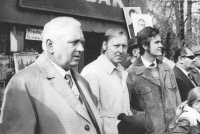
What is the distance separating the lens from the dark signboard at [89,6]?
18.2 ft

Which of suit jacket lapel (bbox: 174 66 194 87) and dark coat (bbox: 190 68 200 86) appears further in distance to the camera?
dark coat (bbox: 190 68 200 86)

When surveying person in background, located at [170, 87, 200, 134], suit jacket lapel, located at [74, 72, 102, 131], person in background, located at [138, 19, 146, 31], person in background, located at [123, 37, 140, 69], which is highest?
person in background, located at [138, 19, 146, 31]

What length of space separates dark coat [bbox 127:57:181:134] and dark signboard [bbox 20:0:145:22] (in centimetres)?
214

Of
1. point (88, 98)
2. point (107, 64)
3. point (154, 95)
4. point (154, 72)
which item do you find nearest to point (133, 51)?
point (154, 72)

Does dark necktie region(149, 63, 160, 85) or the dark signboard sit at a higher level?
the dark signboard

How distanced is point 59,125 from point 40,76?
0.37 m

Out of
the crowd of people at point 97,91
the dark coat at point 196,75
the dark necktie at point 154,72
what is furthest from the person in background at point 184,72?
the dark necktie at point 154,72

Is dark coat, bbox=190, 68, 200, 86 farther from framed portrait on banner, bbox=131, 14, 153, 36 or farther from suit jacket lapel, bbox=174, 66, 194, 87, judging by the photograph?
framed portrait on banner, bbox=131, 14, 153, 36

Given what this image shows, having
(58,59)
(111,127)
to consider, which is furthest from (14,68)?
(58,59)

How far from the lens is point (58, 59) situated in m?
2.36

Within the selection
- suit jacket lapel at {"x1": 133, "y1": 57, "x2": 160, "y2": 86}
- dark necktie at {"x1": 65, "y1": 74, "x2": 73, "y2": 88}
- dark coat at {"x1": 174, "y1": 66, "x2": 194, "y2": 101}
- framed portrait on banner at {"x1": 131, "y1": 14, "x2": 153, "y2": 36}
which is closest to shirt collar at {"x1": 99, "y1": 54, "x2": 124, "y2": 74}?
suit jacket lapel at {"x1": 133, "y1": 57, "x2": 160, "y2": 86}

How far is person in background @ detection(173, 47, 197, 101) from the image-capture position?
5.23 m

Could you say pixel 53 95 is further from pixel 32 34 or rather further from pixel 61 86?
pixel 32 34

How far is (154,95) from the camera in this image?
4.20 metres
